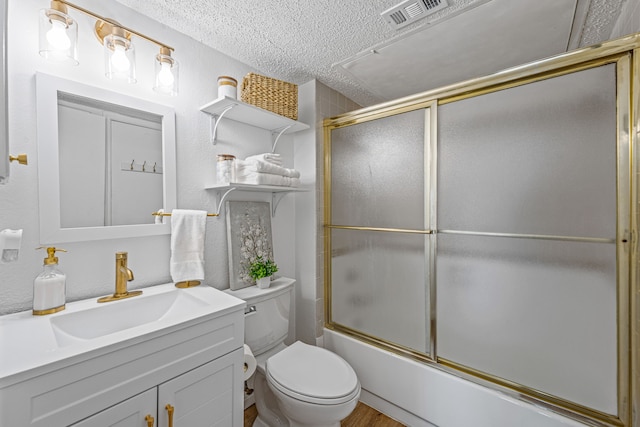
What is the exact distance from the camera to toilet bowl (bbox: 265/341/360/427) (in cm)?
123

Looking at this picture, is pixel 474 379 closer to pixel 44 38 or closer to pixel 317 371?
pixel 317 371

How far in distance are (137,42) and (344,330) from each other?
2.06 meters

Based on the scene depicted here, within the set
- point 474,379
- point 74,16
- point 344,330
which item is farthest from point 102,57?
point 474,379

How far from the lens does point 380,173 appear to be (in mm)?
1771

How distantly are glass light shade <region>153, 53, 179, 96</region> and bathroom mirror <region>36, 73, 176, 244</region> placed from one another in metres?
0.09

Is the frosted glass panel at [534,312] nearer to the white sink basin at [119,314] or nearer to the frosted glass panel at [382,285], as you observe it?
the frosted glass panel at [382,285]

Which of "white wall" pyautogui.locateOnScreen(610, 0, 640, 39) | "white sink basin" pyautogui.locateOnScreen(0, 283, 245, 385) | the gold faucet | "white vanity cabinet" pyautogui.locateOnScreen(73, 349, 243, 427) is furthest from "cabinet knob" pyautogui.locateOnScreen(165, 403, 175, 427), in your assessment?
"white wall" pyautogui.locateOnScreen(610, 0, 640, 39)

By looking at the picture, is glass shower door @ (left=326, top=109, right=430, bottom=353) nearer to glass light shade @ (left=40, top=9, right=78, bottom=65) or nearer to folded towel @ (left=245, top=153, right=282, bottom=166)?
folded towel @ (left=245, top=153, right=282, bottom=166)

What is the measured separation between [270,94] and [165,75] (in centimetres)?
56

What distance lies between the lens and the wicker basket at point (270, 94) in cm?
157

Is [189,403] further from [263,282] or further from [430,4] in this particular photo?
[430,4]

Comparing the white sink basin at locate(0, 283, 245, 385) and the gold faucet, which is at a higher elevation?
the gold faucet

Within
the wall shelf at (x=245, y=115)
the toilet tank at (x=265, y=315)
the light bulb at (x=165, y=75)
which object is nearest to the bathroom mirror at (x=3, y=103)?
the light bulb at (x=165, y=75)

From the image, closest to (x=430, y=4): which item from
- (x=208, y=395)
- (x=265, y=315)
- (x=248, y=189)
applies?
(x=248, y=189)
